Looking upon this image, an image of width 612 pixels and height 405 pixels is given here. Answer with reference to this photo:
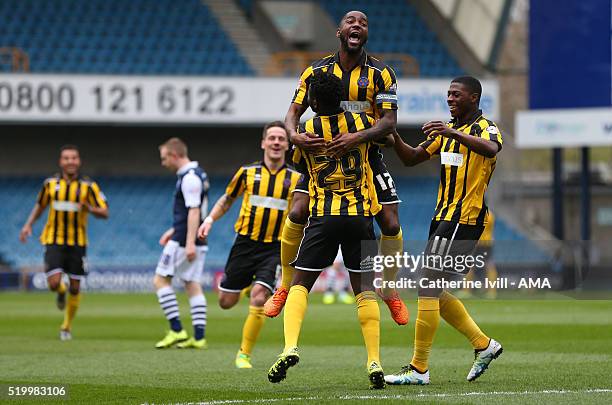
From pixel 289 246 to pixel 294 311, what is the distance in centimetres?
67

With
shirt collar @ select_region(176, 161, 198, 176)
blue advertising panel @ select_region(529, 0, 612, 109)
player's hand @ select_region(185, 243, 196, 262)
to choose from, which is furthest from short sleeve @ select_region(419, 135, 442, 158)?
blue advertising panel @ select_region(529, 0, 612, 109)

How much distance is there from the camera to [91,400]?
820 cm

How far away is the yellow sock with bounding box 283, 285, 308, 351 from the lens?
823 centimetres

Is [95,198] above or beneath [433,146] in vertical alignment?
above

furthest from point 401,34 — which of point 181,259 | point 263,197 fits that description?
point 263,197

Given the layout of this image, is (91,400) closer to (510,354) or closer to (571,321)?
(510,354)

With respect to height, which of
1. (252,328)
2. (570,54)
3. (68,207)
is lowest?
(252,328)

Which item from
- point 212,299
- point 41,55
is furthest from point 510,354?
point 41,55

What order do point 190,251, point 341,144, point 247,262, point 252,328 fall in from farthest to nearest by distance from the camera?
1. point 190,251
2. point 247,262
3. point 252,328
4. point 341,144

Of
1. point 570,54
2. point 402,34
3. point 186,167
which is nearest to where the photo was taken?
point 186,167

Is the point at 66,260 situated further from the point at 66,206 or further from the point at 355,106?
the point at 355,106

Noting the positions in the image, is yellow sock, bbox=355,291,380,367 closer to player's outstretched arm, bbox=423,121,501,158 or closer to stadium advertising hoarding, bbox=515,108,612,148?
player's outstretched arm, bbox=423,121,501,158

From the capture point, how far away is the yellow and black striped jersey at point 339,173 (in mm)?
8266

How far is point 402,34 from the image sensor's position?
33.5 m
